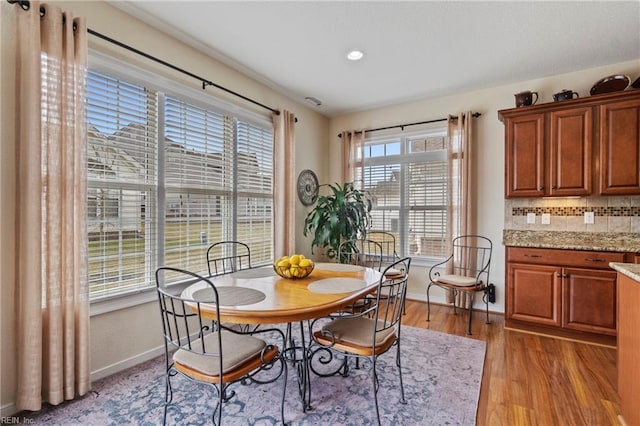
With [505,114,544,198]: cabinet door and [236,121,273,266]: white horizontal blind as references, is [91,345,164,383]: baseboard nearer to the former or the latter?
[236,121,273,266]: white horizontal blind

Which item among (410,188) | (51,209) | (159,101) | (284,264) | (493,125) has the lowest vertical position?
(284,264)

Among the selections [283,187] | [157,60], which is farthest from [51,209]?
[283,187]

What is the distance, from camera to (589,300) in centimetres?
289

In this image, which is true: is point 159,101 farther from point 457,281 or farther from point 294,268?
point 457,281

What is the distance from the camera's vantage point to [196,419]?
1.86 metres

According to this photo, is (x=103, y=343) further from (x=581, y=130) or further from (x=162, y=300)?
(x=581, y=130)

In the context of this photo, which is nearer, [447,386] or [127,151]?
[447,386]

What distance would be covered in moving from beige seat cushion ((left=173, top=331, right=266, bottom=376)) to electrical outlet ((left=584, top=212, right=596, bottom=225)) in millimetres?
3587

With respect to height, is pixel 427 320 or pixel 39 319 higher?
pixel 39 319

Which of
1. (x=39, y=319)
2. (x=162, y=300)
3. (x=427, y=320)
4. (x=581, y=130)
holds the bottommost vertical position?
(x=427, y=320)

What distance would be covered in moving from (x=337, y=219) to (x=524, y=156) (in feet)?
7.25

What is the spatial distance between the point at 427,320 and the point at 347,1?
3280mm

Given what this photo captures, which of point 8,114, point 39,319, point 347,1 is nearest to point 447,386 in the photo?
point 39,319

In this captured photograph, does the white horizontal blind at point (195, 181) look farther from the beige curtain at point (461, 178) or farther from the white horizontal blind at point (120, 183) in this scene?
the beige curtain at point (461, 178)
